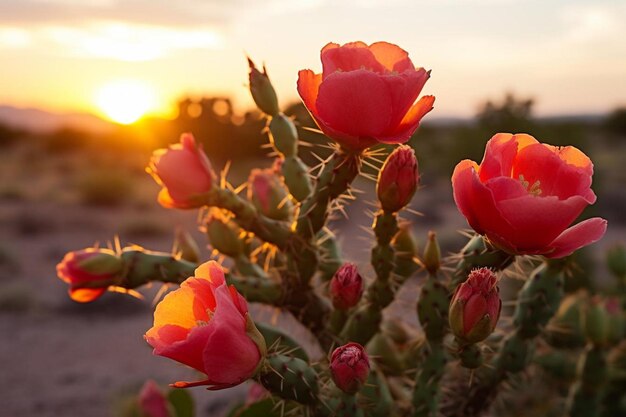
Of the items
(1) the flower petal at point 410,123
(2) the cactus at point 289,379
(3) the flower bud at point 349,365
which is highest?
(1) the flower petal at point 410,123

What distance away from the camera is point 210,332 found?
1.31 metres

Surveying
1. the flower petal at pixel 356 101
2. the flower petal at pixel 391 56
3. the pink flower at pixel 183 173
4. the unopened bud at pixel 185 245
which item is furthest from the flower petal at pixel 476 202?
the unopened bud at pixel 185 245

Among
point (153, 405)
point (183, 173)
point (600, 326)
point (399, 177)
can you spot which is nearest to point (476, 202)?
point (399, 177)

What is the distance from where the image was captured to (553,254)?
1438 millimetres

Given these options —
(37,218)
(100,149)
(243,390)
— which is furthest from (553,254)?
(100,149)

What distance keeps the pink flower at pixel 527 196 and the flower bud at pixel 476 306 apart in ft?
0.25

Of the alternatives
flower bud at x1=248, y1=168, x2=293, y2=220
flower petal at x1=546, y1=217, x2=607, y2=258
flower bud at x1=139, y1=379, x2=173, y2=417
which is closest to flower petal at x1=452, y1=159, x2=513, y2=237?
flower petal at x1=546, y1=217, x2=607, y2=258

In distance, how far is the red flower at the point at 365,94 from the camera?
4.99ft

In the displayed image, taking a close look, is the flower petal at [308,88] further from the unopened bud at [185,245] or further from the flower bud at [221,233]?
the unopened bud at [185,245]

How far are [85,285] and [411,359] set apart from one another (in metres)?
1.05

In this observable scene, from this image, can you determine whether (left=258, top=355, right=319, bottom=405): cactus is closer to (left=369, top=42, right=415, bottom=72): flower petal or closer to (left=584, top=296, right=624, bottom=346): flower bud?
(left=369, top=42, right=415, bottom=72): flower petal

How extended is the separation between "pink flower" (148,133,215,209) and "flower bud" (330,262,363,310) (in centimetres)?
56

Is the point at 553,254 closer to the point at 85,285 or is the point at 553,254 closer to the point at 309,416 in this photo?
the point at 309,416

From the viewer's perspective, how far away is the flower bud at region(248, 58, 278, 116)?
231 centimetres
